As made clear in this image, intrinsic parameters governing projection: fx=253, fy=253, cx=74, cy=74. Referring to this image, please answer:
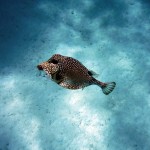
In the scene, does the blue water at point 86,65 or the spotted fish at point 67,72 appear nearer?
the spotted fish at point 67,72

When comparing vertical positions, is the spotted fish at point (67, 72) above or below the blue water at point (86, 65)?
above

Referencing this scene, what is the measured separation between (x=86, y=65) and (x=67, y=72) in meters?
3.57

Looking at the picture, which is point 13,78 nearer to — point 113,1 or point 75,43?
point 75,43

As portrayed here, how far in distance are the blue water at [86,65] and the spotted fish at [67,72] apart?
2521mm

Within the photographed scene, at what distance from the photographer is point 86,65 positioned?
5.74m

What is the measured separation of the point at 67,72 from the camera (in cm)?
219

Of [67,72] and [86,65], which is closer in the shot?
[67,72]

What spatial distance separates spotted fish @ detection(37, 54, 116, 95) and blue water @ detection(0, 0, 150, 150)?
2.52 m

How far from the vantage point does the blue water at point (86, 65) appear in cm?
463

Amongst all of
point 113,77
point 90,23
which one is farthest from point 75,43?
point 113,77

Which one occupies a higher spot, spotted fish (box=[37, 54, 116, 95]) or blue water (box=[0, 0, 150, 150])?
spotted fish (box=[37, 54, 116, 95])

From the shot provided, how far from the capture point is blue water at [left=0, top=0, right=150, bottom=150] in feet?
15.2

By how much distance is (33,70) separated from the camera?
5793mm

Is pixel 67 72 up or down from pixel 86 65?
up
